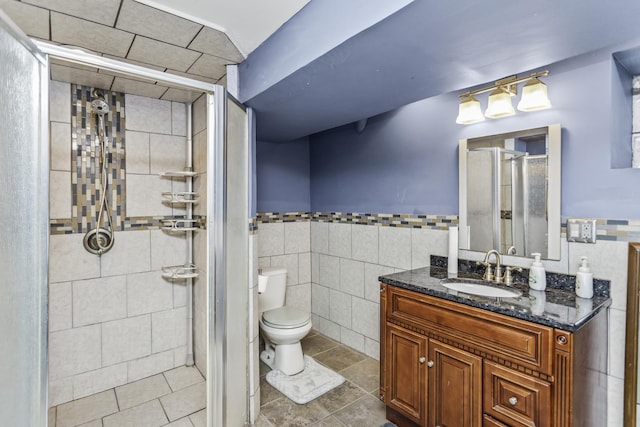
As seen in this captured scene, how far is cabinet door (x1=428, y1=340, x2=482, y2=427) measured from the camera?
160 centimetres

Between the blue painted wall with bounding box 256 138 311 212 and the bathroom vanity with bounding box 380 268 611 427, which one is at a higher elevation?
the blue painted wall with bounding box 256 138 311 212

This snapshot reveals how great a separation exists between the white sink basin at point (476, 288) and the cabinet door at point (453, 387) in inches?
13.8

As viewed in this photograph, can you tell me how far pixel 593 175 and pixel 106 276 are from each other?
307 centimetres

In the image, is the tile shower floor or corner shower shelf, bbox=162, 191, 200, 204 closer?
the tile shower floor

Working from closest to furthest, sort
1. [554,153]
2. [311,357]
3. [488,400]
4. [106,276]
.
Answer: [488,400] < [554,153] < [106,276] < [311,357]

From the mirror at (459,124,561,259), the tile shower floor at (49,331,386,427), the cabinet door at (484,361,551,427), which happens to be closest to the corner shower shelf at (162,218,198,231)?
the tile shower floor at (49,331,386,427)

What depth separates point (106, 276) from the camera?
2.42 metres

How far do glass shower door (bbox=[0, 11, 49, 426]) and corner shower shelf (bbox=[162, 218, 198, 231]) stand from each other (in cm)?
137

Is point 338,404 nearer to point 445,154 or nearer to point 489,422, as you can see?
point 489,422

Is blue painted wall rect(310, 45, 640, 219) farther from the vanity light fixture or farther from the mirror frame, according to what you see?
the mirror frame

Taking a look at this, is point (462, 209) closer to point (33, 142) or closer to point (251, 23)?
point (251, 23)

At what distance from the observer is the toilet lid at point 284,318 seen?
2.57 meters

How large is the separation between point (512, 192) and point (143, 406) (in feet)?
9.01

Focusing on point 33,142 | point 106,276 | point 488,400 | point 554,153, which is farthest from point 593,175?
point 106,276
